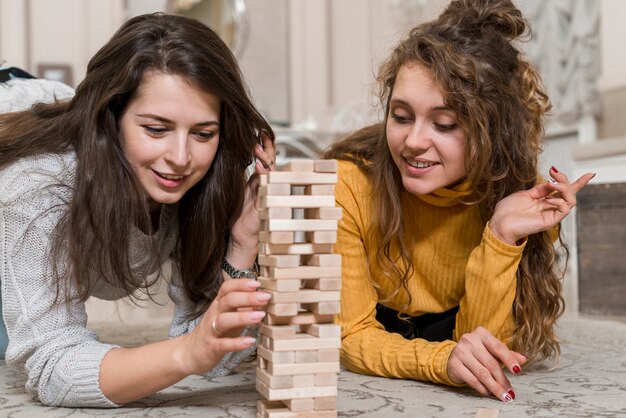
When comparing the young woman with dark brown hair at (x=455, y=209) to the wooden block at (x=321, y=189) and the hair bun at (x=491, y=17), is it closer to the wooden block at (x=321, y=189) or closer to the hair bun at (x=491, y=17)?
the hair bun at (x=491, y=17)

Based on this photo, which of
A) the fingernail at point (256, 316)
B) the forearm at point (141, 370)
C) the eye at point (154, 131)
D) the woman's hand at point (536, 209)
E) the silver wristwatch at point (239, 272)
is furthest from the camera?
the silver wristwatch at point (239, 272)

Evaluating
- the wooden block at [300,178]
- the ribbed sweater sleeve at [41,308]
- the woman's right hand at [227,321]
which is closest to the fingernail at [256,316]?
the woman's right hand at [227,321]

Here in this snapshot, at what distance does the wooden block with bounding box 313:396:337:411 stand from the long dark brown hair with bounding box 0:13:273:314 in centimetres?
53

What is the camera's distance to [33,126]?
1.67 metres

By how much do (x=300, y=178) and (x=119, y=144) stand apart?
51cm

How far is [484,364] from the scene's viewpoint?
1.54 m

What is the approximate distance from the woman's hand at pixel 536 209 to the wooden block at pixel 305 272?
22.8 inches

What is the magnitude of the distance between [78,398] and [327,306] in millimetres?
531

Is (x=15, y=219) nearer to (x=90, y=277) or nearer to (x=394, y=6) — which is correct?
(x=90, y=277)

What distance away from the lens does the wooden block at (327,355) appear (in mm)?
1267

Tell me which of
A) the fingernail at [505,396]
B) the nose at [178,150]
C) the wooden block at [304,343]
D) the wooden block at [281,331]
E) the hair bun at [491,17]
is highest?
the hair bun at [491,17]

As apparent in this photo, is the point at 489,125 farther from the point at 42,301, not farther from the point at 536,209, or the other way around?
the point at 42,301

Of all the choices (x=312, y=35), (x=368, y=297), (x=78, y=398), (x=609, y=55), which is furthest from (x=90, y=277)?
(x=312, y=35)

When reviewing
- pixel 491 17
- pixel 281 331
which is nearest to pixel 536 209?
pixel 491 17
